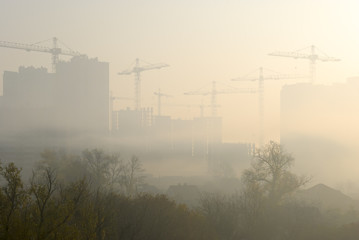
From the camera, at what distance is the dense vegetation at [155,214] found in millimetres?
21000

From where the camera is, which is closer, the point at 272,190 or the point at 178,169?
the point at 272,190

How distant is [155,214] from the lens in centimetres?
3672

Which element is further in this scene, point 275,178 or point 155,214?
point 275,178

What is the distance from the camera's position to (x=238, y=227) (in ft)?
134

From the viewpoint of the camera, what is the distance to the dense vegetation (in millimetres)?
21000

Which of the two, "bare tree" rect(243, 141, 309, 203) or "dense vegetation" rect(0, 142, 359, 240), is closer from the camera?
"dense vegetation" rect(0, 142, 359, 240)

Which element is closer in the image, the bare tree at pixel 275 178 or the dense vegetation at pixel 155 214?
the dense vegetation at pixel 155 214

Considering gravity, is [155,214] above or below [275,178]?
below

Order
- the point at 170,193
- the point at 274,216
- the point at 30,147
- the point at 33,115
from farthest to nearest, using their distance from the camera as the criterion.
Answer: the point at 33,115 → the point at 30,147 → the point at 170,193 → the point at 274,216

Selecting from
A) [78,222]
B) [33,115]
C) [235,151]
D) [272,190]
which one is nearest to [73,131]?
[33,115]

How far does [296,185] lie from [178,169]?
358 feet

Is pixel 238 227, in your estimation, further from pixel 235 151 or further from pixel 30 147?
pixel 235 151

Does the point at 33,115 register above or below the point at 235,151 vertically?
above

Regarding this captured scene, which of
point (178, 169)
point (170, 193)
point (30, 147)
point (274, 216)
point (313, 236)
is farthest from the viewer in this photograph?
point (178, 169)
